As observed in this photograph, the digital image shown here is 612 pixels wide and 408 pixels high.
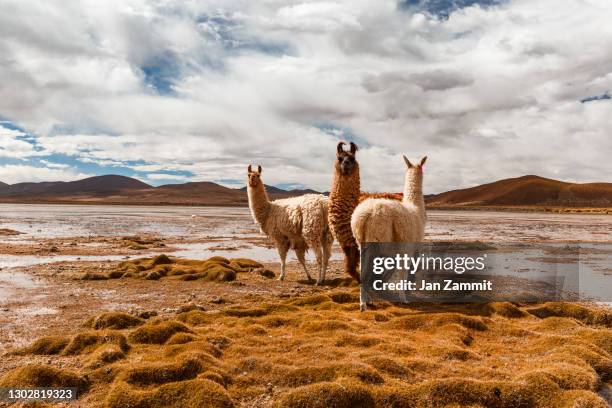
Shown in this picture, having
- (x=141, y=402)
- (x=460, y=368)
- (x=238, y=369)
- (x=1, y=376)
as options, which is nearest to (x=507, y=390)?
(x=460, y=368)

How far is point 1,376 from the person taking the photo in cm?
543

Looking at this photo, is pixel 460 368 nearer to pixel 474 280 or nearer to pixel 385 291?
pixel 385 291

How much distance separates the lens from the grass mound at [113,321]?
24.4 ft

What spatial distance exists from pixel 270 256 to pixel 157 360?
14216 millimetres

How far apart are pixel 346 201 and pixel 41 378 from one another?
7.21 meters

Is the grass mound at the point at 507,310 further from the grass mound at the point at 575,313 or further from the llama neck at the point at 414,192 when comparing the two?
the llama neck at the point at 414,192

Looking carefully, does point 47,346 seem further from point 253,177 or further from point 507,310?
point 253,177

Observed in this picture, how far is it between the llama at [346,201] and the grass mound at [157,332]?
181 inches

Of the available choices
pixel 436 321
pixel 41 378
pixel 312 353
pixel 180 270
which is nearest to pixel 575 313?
pixel 436 321

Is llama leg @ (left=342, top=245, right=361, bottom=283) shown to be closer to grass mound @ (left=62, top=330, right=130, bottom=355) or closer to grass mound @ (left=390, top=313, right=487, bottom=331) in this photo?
grass mound @ (left=390, top=313, right=487, bottom=331)

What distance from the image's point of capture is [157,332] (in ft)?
22.3

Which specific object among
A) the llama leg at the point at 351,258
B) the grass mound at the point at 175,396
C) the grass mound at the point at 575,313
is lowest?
the grass mound at the point at 175,396

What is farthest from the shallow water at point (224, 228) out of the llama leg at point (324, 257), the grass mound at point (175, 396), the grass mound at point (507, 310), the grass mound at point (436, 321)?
the grass mound at point (175, 396)

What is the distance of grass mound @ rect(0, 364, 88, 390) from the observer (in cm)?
504
